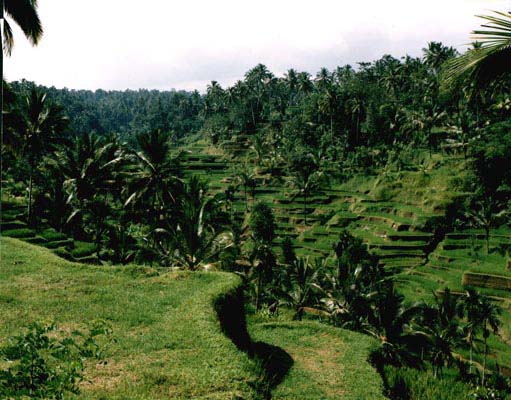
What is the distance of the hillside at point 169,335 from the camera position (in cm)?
848

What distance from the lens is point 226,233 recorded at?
19562 millimetres

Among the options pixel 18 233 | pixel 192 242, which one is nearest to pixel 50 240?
pixel 18 233

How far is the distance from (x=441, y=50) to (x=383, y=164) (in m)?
30.7

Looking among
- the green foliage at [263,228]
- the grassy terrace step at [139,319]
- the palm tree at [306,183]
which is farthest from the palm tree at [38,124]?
the palm tree at [306,183]

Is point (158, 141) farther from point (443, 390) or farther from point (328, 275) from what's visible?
point (443, 390)

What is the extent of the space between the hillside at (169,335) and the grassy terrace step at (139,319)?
0.02m

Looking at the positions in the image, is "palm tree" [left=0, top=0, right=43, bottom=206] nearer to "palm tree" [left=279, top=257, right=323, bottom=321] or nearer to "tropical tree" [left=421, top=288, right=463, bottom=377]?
"palm tree" [left=279, top=257, right=323, bottom=321]

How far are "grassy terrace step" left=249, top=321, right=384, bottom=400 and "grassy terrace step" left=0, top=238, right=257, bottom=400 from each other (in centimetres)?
243

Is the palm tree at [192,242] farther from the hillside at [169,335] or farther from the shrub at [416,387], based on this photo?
the shrub at [416,387]

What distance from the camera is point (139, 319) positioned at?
10.8 metres

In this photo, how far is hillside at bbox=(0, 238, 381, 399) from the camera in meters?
8.48

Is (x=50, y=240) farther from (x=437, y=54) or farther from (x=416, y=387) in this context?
(x=437, y=54)

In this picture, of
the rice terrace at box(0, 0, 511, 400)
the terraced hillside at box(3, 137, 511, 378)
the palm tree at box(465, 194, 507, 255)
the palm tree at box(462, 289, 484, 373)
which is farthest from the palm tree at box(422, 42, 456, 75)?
the palm tree at box(462, 289, 484, 373)

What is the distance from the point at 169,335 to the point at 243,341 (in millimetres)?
3168
